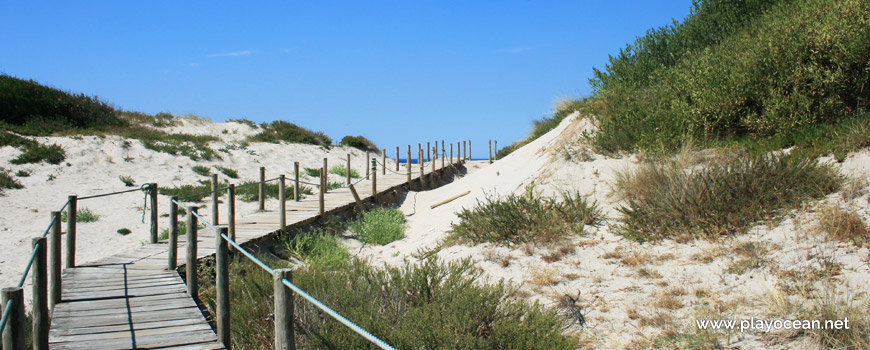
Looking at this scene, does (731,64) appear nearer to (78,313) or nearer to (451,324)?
(451,324)

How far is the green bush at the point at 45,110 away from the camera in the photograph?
20312 millimetres

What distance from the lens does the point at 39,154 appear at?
17281mm

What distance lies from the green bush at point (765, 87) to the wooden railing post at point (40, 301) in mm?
8720

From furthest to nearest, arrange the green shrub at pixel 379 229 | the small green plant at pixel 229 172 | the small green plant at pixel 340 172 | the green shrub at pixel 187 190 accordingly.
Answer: the small green plant at pixel 340 172 → the small green plant at pixel 229 172 → the green shrub at pixel 187 190 → the green shrub at pixel 379 229

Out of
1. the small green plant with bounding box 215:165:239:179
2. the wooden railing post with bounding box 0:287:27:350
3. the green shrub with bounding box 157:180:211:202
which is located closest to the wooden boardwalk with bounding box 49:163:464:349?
the wooden railing post with bounding box 0:287:27:350

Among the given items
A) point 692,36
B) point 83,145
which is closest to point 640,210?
point 692,36

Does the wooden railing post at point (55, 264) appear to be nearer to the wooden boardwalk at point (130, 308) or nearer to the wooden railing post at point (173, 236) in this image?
the wooden boardwalk at point (130, 308)

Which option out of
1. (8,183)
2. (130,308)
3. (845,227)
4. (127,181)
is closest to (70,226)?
(130,308)

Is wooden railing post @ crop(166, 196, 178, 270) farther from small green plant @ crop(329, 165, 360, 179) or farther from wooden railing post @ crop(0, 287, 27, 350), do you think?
small green plant @ crop(329, 165, 360, 179)

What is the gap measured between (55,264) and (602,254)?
6297 mm

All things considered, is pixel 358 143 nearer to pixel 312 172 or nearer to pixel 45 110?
pixel 312 172

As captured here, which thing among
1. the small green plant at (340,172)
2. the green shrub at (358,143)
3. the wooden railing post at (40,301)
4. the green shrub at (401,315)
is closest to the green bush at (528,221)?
the green shrub at (401,315)

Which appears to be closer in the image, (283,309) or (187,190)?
(283,309)

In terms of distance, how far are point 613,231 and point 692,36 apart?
29.7ft
